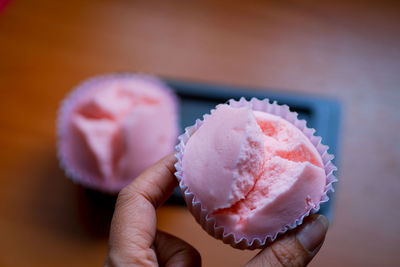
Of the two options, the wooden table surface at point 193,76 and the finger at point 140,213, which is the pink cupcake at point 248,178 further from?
the wooden table surface at point 193,76

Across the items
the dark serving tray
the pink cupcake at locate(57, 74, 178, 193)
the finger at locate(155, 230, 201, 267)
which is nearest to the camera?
the finger at locate(155, 230, 201, 267)

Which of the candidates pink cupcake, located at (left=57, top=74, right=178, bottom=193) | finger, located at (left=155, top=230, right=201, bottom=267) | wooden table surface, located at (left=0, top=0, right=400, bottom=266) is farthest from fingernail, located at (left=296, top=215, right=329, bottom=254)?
pink cupcake, located at (left=57, top=74, right=178, bottom=193)

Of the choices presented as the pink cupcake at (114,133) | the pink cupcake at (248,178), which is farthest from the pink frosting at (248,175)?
the pink cupcake at (114,133)

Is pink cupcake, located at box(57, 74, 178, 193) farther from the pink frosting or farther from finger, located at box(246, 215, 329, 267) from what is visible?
finger, located at box(246, 215, 329, 267)

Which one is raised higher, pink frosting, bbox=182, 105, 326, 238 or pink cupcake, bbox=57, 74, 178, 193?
pink frosting, bbox=182, 105, 326, 238

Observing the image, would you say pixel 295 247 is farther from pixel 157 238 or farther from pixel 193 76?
pixel 193 76

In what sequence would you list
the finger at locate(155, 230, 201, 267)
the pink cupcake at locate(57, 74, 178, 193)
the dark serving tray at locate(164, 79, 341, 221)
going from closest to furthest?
the finger at locate(155, 230, 201, 267) < the pink cupcake at locate(57, 74, 178, 193) < the dark serving tray at locate(164, 79, 341, 221)

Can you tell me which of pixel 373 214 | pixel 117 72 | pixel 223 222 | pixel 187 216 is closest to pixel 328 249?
pixel 373 214

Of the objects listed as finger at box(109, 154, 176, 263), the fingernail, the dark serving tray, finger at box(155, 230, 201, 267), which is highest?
the dark serving tray

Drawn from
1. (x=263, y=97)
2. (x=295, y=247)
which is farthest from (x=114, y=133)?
(x=295, y=247)
